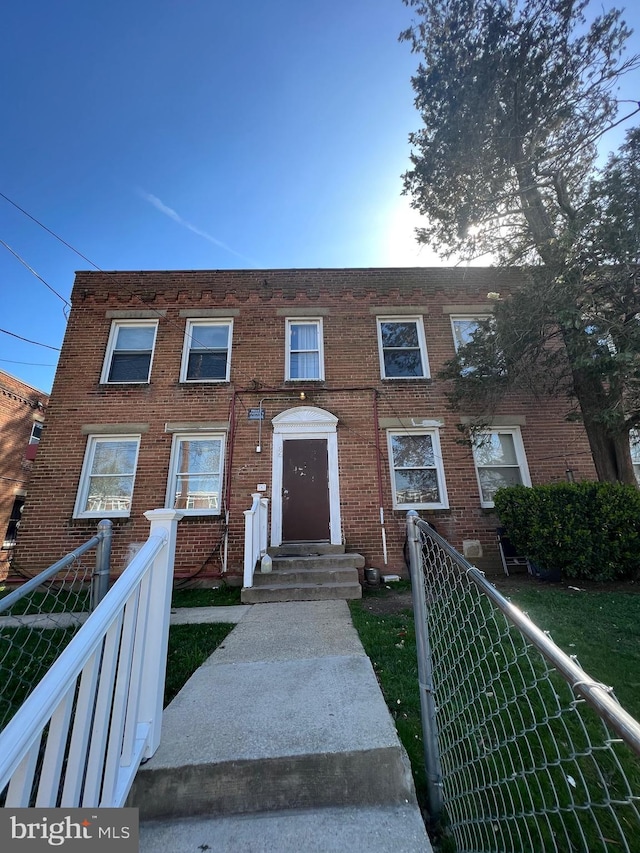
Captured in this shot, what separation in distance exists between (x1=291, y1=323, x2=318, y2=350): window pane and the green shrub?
533cm

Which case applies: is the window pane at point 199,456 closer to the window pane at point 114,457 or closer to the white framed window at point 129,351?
the window pane at point 114,457

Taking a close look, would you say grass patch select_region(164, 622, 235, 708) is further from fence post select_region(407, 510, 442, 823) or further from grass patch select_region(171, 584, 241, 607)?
fence post select_region(407, 510, 442, 823)

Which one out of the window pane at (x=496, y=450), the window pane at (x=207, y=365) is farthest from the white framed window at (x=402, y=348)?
the window pane at (x=207, y=365)

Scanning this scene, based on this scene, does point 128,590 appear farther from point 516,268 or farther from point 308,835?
point 516,268

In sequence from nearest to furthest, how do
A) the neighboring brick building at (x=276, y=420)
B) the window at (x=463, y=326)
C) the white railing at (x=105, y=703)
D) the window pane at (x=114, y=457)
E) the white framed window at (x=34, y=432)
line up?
1. the white railing at (x=105, y=703)
2. the neighboring brick building at (x=276, y=420)
3. the window pane at (x=114, y=457)
4. the window at (x=463, y=326)
5. the white framed window at (x=34, y=432)

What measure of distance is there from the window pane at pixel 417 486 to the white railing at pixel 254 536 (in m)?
2.68

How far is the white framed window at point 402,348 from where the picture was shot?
806 cm

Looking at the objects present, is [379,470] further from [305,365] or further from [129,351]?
[129,351]

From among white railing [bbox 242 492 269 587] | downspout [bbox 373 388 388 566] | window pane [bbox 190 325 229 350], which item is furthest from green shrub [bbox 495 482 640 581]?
window pane [bbox 190 325 229 350]

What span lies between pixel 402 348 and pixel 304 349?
2.25 metres

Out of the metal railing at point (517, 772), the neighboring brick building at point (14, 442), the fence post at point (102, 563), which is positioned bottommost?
the metal railing at point (517, 772)

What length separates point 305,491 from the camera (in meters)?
7.13

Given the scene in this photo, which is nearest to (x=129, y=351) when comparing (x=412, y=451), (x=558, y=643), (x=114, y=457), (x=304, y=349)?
(x=114, y=457)

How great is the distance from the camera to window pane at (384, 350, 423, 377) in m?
8.08
